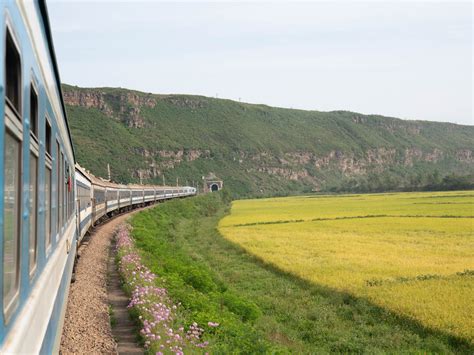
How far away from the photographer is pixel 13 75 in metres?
2.75

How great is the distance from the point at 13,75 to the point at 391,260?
1957cm

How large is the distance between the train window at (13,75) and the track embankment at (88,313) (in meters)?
5.40

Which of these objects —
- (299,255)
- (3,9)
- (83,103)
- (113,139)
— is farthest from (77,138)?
(3,9)

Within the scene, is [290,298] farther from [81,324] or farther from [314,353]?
[81,324]

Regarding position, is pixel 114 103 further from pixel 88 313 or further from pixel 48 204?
pixel 48 204

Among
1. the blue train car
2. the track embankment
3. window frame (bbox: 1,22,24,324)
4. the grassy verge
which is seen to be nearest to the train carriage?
the track embankment

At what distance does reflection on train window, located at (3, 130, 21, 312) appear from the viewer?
2.42 m

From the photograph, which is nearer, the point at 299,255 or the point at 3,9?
the point at 3,9

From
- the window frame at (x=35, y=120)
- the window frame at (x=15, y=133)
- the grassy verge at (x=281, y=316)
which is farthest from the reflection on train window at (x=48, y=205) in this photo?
the grassy verge at (x=281, y=316)

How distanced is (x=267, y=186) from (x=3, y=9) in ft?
433

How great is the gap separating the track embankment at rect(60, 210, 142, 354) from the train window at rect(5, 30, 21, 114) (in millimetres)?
5404

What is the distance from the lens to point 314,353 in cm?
1079

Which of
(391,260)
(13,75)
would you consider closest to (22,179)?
(13,75)

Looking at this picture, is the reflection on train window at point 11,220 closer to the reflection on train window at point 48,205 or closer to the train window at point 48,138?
the reflection on train window at point 48,205
